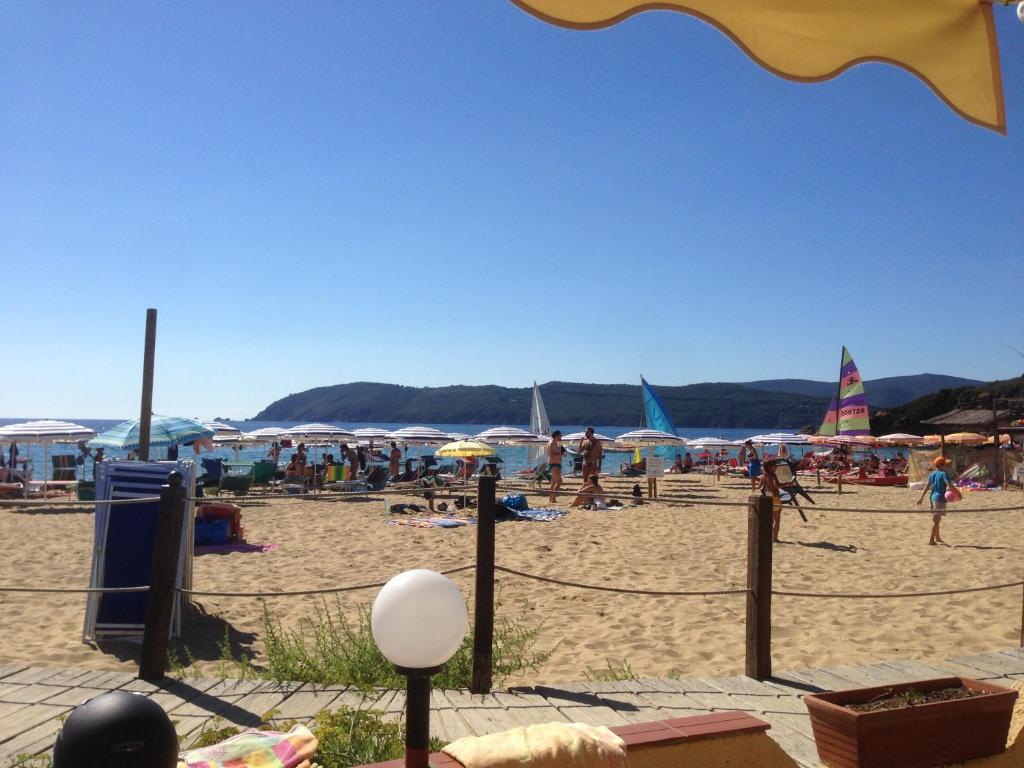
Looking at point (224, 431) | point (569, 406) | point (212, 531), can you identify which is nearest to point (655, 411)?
point (224, 431)

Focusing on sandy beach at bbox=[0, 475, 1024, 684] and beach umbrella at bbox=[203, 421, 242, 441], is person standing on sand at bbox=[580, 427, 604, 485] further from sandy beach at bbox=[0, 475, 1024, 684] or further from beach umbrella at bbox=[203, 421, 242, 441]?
beach umbrella at bbox=[203, 421, 242, 441]

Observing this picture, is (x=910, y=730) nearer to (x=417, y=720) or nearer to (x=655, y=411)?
(x=417, y=720)

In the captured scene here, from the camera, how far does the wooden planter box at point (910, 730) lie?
2.44m

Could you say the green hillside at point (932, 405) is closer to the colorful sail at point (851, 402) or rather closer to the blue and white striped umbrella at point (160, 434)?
the colorful sail at point (851, 402)

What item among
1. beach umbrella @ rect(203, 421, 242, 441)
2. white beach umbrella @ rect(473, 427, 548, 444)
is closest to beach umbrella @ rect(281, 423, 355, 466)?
beach umbrella @ rect(203, 421, 242, 441)

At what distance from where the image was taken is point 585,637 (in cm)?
546

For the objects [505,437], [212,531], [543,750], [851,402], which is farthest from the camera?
[851,402]

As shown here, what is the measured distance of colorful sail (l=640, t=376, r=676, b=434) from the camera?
3388 cm

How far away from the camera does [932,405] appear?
6519cm

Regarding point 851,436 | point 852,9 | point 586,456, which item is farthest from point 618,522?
point 851,436

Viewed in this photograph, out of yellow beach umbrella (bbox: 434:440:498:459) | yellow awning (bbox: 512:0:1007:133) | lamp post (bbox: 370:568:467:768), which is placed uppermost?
yellow awning (bbox: 512:0:1007:133)

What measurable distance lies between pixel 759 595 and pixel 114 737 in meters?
3.24

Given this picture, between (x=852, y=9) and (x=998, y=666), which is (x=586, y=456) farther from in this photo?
(x=852, y=9)

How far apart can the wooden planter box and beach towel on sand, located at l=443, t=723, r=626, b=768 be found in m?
0.93
